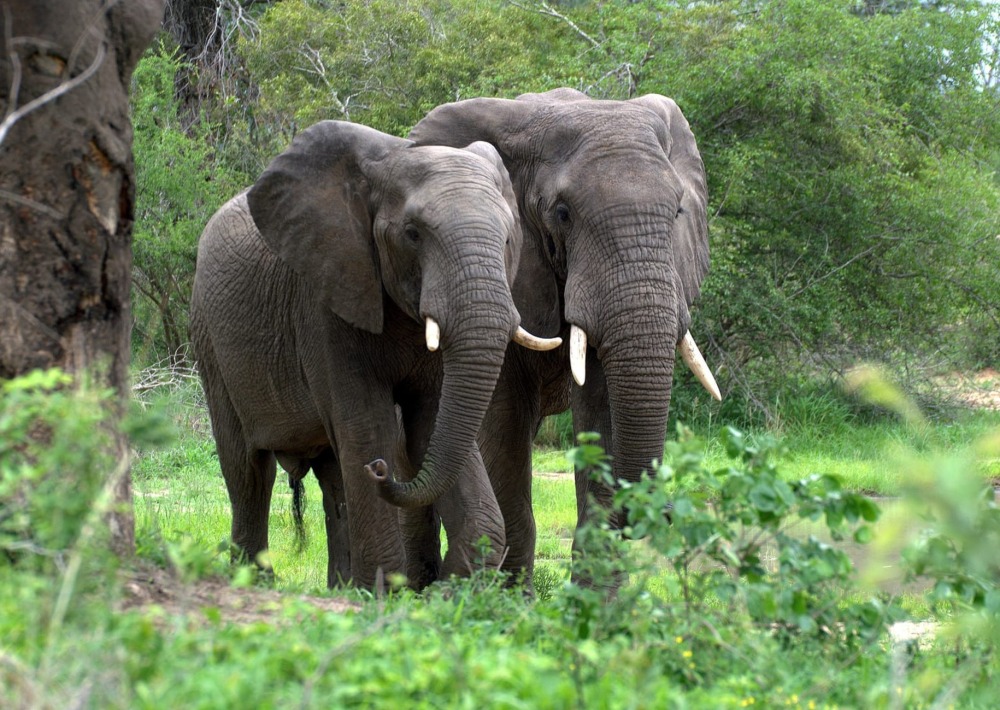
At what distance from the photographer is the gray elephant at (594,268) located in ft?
20.8

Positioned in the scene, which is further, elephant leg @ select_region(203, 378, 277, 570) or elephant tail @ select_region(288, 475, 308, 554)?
elephant tail @ select_region(288, 475, 308, 554)

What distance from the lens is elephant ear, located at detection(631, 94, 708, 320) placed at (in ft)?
22.4

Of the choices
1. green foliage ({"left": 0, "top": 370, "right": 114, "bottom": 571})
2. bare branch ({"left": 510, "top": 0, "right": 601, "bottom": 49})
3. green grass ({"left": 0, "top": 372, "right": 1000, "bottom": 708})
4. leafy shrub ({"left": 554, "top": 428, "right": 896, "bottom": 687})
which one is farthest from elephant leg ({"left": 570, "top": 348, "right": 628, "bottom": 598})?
bare branch ({"left": 510, "top": 0, "right": 601, "bottom": 49})

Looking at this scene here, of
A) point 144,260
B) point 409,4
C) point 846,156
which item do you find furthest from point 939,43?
point 144,260

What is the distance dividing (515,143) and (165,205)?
8119mm

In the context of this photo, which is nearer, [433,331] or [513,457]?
[433,331]

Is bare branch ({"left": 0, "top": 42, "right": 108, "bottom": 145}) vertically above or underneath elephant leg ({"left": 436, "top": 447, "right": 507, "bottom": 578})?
above

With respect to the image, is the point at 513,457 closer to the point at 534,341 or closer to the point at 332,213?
the point at 534,341

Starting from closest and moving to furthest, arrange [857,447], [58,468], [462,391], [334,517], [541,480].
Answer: [58,468], [462,391], [334,517], [541,480], [857,447]

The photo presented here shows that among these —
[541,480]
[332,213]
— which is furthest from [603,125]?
[541,480]

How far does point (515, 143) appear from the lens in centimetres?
695

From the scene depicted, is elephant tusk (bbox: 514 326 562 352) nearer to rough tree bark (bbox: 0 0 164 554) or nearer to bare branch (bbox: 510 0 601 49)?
rough tree bark (bbox: 0 0 164 554)

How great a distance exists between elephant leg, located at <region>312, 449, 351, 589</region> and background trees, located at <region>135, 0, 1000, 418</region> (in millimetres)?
6300

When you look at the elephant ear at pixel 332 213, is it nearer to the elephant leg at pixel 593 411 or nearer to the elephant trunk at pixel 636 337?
the elephant trunk at pixel 636 337
